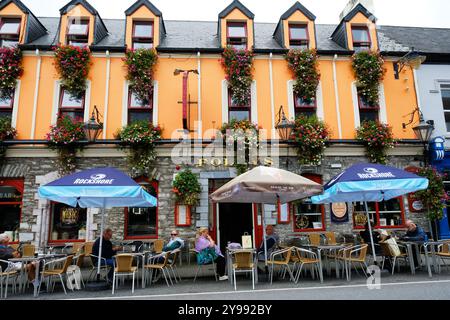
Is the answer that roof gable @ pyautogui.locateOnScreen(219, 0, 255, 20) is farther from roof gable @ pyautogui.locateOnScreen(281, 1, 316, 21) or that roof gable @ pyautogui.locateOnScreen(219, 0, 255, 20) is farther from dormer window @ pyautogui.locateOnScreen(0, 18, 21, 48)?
dormer window @ pyautogui.locateOnScreen(0, 18, 21, 48)

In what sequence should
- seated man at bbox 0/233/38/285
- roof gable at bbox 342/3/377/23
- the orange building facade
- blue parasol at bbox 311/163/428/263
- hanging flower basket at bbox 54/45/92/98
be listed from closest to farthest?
seated man at bbox 0/233/38/285 < blue parasol at bbox 311/163/428/263 < the orange building facade < hanging flower basket at bbox 54/45/92/98 < roof gable at bbox 342/3/377/23

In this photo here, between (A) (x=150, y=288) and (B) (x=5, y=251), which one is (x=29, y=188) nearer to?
(B) (x=5, y=251)

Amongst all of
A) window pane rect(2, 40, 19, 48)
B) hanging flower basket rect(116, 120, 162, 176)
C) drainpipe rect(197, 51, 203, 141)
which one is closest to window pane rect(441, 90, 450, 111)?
drainpipe rect(197, 51, 203, 141)

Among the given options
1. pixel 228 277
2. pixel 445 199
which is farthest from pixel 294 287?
pixel 445 199

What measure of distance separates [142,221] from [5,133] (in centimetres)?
564

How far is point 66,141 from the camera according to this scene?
10938 millimetres

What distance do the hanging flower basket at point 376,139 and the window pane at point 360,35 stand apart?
3959 millimetres

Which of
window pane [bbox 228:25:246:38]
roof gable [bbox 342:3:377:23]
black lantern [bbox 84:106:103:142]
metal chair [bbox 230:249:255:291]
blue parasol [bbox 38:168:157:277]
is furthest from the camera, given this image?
roof gable [bbox 342:3:377:23]

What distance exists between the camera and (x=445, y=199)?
11.8 metres

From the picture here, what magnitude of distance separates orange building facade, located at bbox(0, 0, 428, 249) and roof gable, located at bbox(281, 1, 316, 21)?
4 cm

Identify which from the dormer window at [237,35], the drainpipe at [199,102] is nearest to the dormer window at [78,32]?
the drainpipe at [199,102]

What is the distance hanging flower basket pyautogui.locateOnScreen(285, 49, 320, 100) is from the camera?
1241cm

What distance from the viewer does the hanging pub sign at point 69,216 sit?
11.3 m

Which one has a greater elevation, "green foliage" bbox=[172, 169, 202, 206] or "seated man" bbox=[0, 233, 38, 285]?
"green foliage" bbox=[172, 169, 202, 206]
